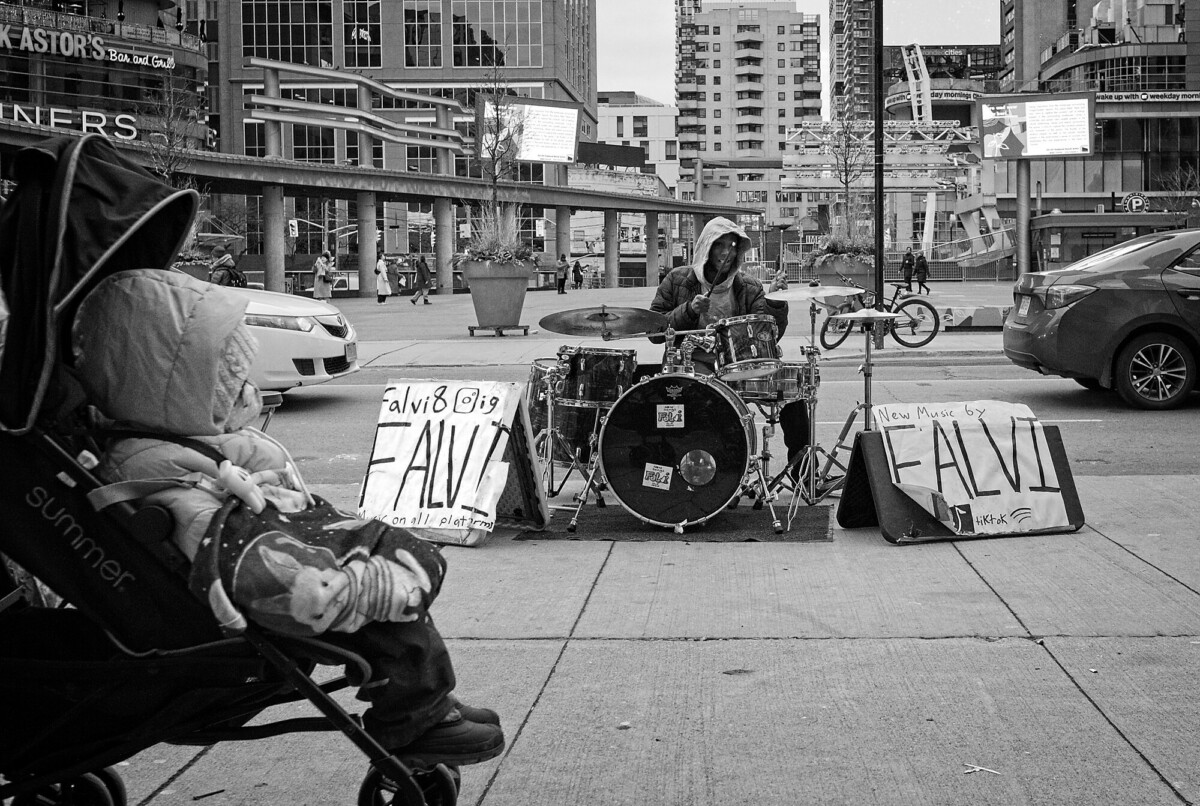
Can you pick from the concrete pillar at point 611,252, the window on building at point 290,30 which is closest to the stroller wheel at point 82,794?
the concrete pillar at point 611,252

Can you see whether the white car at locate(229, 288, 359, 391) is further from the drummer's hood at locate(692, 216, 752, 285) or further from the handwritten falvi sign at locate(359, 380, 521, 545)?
the drummer's hood at locate(692, 216, 752, 285)

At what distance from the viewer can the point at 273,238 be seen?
50969 mm

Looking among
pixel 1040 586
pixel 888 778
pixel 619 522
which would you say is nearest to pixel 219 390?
pixel 888 778

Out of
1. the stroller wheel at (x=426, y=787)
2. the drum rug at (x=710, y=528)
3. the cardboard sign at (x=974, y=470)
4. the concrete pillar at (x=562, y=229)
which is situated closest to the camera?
the stroller wheel at (x=426, y=787)

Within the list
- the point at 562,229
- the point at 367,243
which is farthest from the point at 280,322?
the point at 562,229

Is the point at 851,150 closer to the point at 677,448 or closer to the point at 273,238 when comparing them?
the point at 273,238

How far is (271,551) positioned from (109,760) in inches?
25.1

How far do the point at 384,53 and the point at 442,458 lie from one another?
3768 inches

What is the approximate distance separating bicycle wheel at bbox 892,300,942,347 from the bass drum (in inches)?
556

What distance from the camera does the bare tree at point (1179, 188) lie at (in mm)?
77375

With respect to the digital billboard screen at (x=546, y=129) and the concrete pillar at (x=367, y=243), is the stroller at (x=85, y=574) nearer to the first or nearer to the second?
the concrete pillar at (x=367, y=243)

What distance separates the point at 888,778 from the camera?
12.3ft

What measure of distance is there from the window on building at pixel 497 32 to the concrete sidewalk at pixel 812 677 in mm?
93891

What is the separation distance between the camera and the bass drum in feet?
22.9
